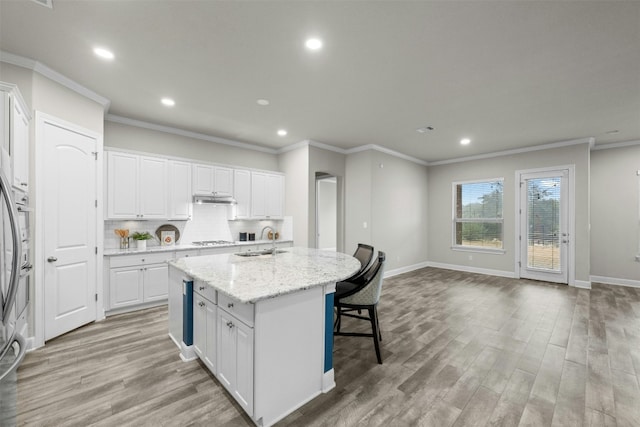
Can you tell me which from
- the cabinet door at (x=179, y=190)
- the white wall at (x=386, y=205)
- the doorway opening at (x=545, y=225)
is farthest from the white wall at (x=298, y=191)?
the doorway opening at (x=545, y=225)

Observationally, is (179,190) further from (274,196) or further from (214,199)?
(274,196)

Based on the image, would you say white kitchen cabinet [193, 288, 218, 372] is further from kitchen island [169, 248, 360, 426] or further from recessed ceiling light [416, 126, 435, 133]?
recessed ceiling light [416, 126, 435, 133]

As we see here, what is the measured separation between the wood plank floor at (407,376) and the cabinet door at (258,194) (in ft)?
7.78

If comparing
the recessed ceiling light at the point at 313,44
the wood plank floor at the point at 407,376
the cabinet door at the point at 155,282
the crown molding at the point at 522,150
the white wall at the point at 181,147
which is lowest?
the wood plank floor at the point at 407,376

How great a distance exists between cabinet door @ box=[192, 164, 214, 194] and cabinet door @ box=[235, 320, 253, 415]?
341 centimetres

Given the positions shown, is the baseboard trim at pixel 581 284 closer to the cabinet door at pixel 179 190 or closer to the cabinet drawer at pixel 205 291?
the cabinet drawer at pixel 205 291

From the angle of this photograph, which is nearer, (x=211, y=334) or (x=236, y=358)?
(x=236, y=358)

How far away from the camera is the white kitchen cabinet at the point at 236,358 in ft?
5.70

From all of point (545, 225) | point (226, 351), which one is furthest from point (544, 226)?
point (226, 351)

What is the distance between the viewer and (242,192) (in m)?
5.27

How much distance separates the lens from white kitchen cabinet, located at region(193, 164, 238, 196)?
471 centimetres

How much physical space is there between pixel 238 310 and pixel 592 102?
4.84 metres

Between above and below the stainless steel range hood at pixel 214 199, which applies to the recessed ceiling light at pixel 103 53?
above

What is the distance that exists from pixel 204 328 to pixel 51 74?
3.08m
